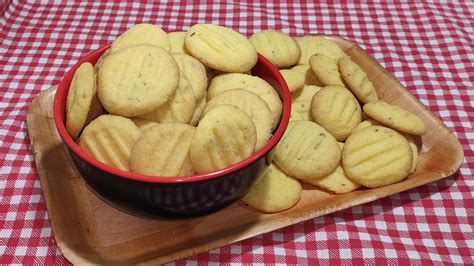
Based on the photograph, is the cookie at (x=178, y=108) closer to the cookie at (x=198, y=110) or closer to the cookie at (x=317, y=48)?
the cookie at (x=198, y=110)

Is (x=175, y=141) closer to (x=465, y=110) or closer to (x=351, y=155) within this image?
(x=351, y=155)

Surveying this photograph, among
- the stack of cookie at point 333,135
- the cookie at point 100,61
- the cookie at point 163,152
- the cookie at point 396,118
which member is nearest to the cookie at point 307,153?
the stack of cookie at point 333,135

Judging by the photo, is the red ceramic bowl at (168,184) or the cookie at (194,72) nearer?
the red ceramic bowl at (168,184)

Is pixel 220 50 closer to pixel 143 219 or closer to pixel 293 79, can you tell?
pixel 293 79

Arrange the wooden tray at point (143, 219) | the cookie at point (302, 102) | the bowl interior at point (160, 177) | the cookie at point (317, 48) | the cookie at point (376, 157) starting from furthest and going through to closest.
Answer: the cookie at point (317, 48) < the cookie at point (302, 102) < the cookie at point (376, 157) < the wooden tray at point (143, 219) < the bowl interior at point (160, 177)

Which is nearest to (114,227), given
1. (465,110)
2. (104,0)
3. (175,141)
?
(175,141)

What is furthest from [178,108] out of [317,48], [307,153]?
[317,48]
